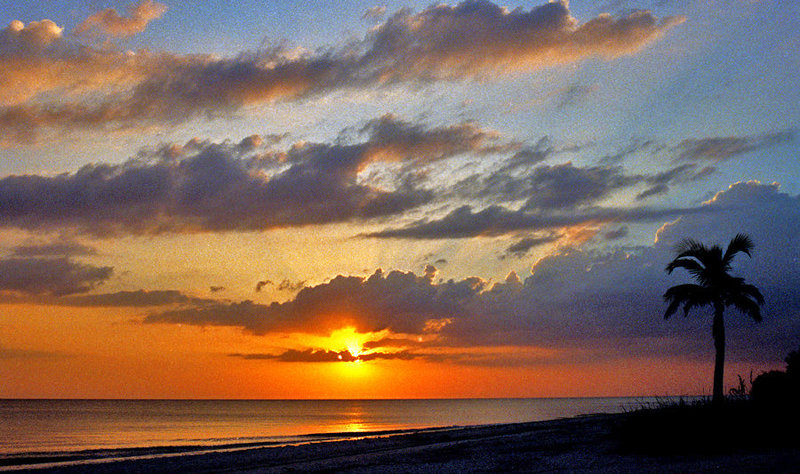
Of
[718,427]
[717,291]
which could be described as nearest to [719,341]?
[717,291]

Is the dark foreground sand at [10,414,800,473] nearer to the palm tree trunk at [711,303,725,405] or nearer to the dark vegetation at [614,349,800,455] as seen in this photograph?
the dark vegetation at [614,349,800,455]

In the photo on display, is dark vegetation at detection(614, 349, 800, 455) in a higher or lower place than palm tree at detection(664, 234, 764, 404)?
lower

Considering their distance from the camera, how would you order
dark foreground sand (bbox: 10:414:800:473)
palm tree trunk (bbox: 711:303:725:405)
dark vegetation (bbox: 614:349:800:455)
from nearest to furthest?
dark foreground sand (bbox: 10:414:800:473) < dark vegetation (bbox: 614:349:800:455) < palm tree trunk (bbox: 711:303:725:405)

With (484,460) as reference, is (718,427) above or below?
above

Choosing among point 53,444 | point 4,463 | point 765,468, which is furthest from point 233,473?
point 53,444

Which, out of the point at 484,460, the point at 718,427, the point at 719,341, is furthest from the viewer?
the point at 719,341

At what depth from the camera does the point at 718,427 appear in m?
21.9

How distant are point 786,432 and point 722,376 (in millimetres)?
14690

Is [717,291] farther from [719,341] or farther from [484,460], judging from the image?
[484,460]

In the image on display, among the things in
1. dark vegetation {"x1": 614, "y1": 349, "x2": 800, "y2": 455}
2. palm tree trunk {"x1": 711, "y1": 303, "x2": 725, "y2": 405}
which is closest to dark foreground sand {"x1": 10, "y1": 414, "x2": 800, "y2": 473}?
dark vegetation {"x1": 614, "y1": 349, "x2": 800, "y2": 455}

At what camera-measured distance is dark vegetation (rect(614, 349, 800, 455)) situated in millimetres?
Result: 21422

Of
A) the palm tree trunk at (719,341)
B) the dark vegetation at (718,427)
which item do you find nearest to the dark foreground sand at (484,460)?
the dark vegetation at (718,427)

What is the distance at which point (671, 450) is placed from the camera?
21.8m

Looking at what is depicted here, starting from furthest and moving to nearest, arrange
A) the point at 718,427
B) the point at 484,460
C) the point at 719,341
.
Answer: the point at 719,341
the point at 484,460
the point at 718,427
